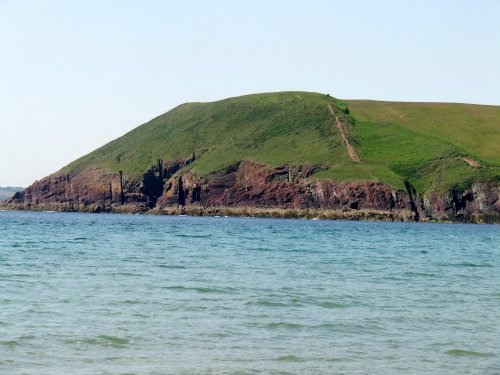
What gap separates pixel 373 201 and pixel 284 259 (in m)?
117

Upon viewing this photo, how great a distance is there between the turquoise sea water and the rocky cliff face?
11857 cm

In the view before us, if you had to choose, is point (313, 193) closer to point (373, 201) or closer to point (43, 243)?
point (373, 201)

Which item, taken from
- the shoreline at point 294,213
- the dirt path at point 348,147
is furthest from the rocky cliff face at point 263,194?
the dirt path at point 348,147

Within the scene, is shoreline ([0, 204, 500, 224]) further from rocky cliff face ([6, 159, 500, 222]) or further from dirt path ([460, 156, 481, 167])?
dirt path ([460, 156, 481, 167])

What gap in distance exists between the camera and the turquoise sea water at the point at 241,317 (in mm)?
17250

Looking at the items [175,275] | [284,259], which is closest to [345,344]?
[175,275]

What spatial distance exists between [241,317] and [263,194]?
147858 mm

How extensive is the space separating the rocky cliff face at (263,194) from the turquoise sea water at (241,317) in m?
119

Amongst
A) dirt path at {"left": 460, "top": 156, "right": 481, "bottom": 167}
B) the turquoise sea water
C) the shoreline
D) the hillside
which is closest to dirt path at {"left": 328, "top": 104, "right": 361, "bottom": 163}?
the hillside

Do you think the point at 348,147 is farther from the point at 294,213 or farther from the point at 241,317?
→ the point at 241,317

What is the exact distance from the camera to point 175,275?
3266 cm

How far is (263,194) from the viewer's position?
170375mm

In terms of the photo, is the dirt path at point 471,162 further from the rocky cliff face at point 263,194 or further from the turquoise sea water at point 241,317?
the turquoise sea water at point 241,317

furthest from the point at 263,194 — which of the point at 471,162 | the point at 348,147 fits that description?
the point at 471,162
